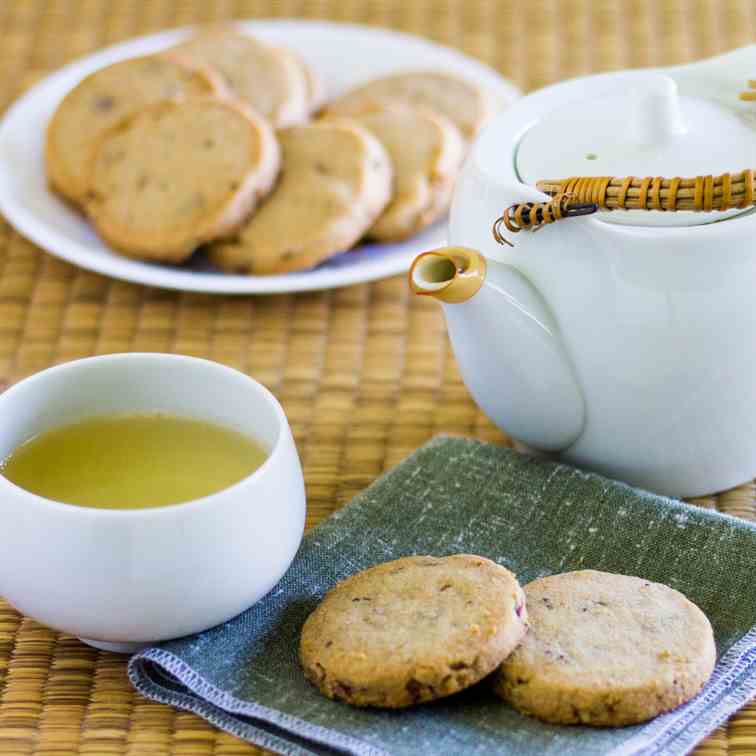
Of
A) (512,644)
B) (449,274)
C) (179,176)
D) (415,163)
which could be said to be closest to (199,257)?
(179,176)

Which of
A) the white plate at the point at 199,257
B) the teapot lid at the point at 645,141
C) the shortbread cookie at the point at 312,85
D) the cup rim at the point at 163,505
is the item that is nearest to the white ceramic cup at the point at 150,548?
the cup rim at the point at 163,505

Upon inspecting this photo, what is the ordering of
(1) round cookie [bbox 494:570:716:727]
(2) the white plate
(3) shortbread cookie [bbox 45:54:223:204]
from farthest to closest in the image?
1. (3) shortbread cookie [bbox 45:54:223:204]
2. (2) the white plate
3. (1) round cookie [bbox 494:570:716:727]

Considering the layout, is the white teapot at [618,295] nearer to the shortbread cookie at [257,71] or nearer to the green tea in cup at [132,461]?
the green tea in cup at [132,461]

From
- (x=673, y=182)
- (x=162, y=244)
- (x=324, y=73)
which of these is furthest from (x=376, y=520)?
(x=324, y=73)

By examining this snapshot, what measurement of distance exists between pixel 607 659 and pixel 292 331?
23.4 inches

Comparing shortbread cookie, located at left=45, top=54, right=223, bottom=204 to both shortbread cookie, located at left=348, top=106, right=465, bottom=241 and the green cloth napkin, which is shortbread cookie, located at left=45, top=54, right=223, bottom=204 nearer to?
shortbread cookie, located at left=348, top=106, right=465, bottom=241

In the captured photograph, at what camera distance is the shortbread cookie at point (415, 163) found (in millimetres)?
1347

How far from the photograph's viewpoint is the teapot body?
2.93 feet

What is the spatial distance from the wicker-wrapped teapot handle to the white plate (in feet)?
1.28

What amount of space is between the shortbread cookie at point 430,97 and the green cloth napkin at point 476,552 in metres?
0.56

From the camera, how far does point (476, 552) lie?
0.94 metres

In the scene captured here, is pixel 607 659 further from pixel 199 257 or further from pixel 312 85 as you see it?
pixel 312 85

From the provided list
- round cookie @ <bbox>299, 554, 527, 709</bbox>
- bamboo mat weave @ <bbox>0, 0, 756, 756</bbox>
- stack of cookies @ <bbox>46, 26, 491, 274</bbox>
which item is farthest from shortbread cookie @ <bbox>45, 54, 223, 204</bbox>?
round cookie @ <bbox>299, 554, 527, 709</bbox>

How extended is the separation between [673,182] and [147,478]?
0.40m
